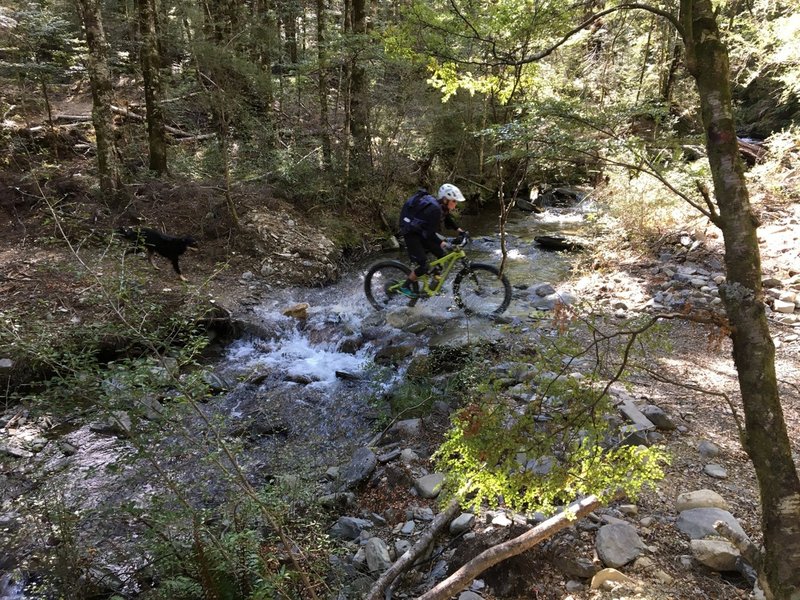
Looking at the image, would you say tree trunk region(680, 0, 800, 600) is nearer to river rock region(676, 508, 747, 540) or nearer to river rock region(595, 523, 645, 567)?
river rock region(595, 523, 645, 567)

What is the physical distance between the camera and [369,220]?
12.7 metres

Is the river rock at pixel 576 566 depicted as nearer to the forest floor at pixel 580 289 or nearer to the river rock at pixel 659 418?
the forest floor at pixel 580 289

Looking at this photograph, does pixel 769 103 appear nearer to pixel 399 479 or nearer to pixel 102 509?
pixel 399 479

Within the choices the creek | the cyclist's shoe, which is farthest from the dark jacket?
the creek

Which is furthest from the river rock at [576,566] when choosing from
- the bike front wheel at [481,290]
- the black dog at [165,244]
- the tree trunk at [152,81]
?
the tree trunk at [152,81]

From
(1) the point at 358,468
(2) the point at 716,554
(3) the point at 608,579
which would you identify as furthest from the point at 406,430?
(2) the point at 716,554

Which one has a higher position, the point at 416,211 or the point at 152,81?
the point at 152,81

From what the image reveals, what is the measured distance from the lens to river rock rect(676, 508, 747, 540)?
2.92 meters

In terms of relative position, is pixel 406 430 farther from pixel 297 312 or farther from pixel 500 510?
pixel 297 312

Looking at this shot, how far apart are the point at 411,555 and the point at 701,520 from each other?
1.97 metres

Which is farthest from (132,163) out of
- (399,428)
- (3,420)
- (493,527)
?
(493,527)

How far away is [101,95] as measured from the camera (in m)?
8.43

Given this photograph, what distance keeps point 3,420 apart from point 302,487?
13.7 feet

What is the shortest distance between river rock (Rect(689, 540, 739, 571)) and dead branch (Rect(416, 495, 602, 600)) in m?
0.81
